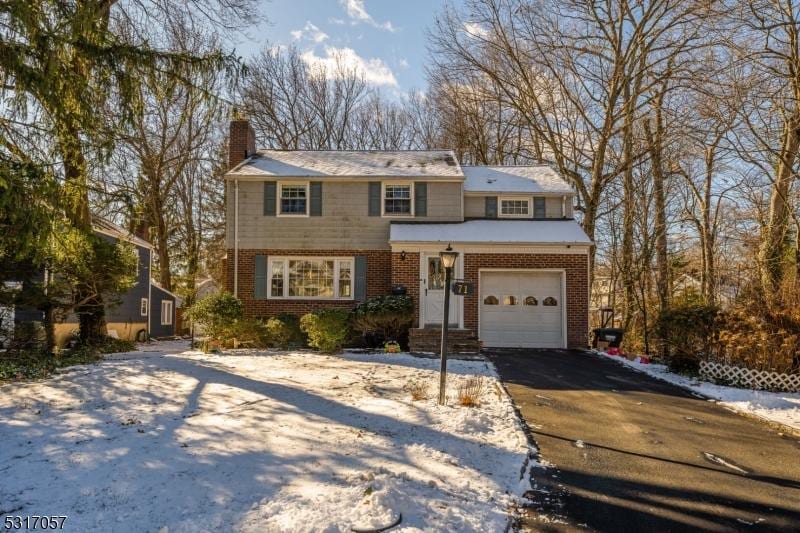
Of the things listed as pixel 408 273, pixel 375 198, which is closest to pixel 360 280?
pixel 408 273

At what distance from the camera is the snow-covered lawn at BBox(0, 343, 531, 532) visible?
346 centimetres

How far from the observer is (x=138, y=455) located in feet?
14.6

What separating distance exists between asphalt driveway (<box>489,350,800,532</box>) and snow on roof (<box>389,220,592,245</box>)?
5759mm

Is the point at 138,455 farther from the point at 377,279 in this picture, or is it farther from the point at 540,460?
the point at 377,279

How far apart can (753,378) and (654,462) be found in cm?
502

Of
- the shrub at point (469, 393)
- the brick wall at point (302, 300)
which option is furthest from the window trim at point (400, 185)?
the shrub at point (469, 393)

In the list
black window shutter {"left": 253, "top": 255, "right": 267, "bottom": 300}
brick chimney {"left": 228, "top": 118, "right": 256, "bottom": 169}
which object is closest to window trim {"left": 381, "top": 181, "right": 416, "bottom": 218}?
black window shutter {"left": 253, "top": 255, "right": 267, "bottom": 300}

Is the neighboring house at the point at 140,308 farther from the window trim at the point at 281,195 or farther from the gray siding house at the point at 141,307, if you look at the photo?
the window trim at the point at 281,195

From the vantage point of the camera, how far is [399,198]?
1545 centimetres

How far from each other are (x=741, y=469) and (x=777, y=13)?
11342 millimetres

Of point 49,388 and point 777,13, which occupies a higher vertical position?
point 777,13

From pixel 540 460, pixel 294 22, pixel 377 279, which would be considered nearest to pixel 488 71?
pixel 294 22

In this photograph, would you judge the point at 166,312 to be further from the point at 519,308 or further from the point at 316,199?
the point at 519,308

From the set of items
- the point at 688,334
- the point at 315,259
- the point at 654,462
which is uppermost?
the point at 315,259
